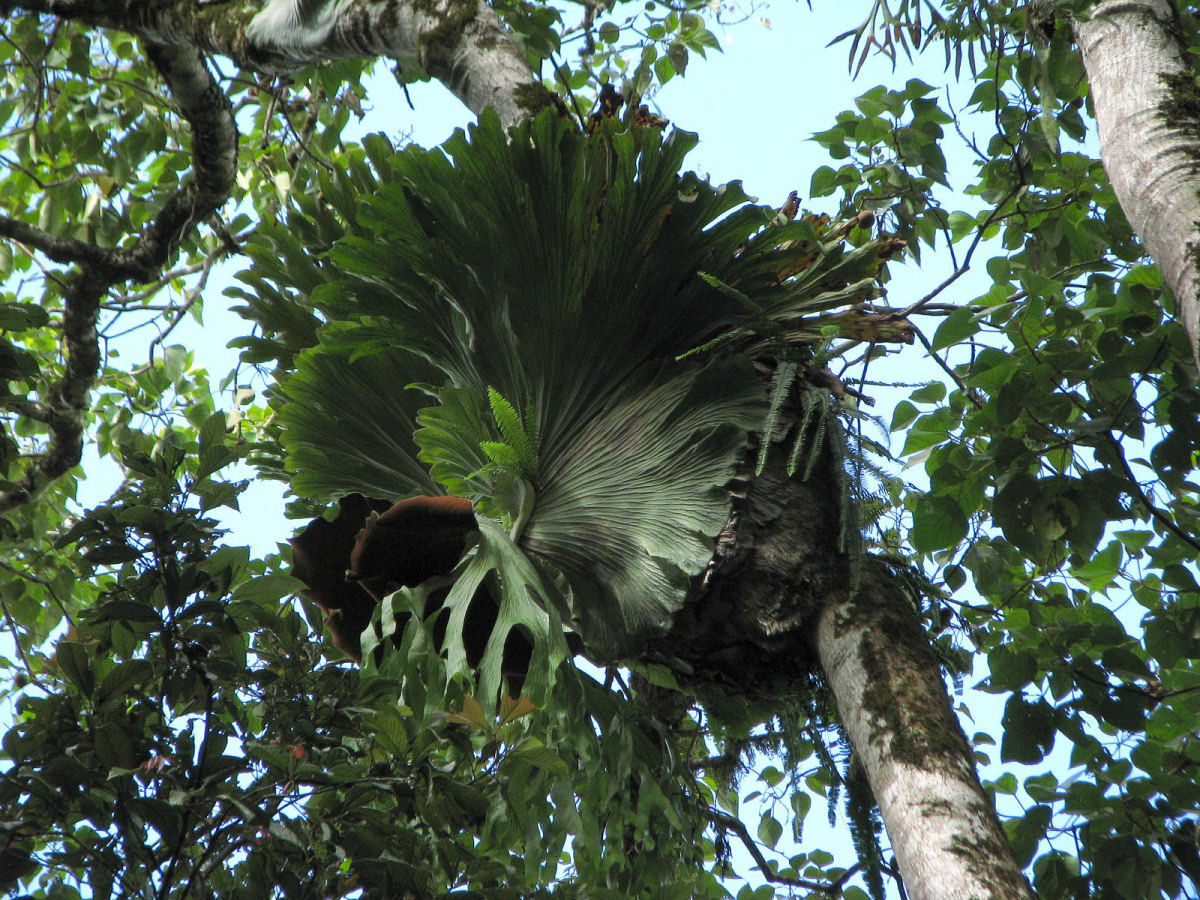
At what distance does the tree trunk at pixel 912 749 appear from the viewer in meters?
1.37

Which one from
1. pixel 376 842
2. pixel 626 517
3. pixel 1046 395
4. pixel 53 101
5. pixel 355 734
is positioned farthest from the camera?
pixel 53 101

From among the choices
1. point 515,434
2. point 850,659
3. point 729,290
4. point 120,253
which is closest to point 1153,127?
point 729,290

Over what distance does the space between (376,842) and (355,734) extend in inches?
7.3

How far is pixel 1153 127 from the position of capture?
168 cm

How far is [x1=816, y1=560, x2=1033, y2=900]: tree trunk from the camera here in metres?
1.37

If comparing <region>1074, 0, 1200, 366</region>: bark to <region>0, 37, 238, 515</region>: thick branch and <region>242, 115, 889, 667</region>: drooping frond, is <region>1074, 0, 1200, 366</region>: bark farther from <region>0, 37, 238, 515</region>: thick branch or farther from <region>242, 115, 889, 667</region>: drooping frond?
<region>0, 37, 238, 515</region>: thick branch

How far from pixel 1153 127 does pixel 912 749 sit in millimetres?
1097

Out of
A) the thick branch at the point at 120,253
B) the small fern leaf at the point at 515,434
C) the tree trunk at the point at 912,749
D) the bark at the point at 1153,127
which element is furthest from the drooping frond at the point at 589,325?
the thick branch at the point at 120,253

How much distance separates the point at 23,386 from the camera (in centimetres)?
466

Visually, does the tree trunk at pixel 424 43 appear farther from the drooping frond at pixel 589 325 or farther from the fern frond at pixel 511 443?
the fern frond at pixel 511 443

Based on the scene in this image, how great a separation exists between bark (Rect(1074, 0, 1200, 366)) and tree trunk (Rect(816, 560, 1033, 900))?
2.08 ft

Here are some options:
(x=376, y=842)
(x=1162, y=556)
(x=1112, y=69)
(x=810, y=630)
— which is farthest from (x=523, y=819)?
(x=1162, y=556)

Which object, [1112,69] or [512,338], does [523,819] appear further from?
[1112,69]

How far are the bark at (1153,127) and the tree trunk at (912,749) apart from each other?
2.08ft
